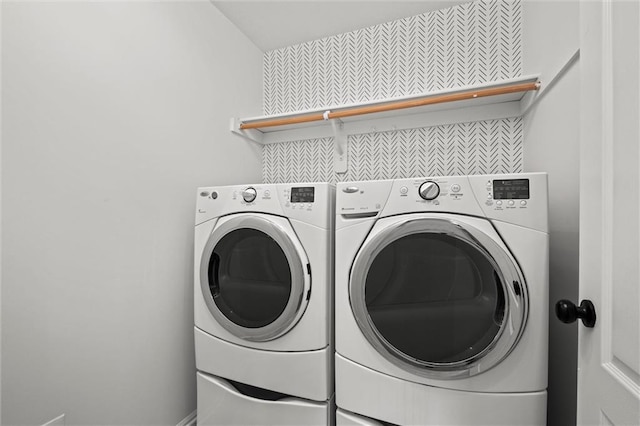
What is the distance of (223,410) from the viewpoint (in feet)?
4.47

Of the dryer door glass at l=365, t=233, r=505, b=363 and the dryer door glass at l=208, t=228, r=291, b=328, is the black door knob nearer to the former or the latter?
the dryer door glass at l=365, t=233, r=505, b=363

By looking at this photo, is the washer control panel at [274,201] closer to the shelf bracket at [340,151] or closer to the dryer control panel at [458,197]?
the dryer control panel at [458,197]

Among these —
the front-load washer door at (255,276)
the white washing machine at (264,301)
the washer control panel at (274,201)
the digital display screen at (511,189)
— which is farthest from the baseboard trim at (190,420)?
the digital display screen at (511,189)

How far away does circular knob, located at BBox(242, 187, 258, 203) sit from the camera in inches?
52.1

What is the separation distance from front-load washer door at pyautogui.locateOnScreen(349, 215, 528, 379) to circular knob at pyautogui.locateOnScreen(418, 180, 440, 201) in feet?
0.24

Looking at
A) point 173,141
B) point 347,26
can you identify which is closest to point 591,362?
point 173,141

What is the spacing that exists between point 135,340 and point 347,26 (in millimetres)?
2158

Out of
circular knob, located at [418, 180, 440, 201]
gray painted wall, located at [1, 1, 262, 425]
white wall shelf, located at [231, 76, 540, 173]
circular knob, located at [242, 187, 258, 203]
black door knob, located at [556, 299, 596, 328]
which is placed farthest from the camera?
white wall shelf, located at [231, 76, 540, 173]

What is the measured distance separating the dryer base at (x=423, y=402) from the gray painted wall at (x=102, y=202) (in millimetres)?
898

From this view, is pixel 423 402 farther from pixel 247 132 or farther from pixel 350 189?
pixel 247 132

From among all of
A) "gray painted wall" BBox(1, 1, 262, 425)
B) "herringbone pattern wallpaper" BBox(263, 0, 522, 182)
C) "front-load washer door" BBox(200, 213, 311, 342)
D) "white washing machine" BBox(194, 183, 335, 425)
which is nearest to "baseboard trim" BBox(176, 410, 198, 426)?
"gray painted wall" BBox(1, 1, 262, 425)

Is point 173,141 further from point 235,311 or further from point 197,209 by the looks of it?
point 235,311

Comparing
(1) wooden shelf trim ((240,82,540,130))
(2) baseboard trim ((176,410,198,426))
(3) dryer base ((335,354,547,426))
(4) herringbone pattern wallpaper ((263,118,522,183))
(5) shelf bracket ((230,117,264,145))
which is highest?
(1) wooden shelf trim ((240,82,540,130))

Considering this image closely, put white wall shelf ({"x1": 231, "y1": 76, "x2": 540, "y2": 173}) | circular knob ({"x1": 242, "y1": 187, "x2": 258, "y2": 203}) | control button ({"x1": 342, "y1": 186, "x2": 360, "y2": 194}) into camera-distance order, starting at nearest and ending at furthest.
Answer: control button ({"x1": 342, "y1": 186, "x2": 360, "y2": 194}) < circular knob ({"x1": 242, "y1": 187, "x2": 258, "y2": 203}) < white wall shelf ({"x1": 231, "y1": 76, "x2": 540, "y2": 173})
